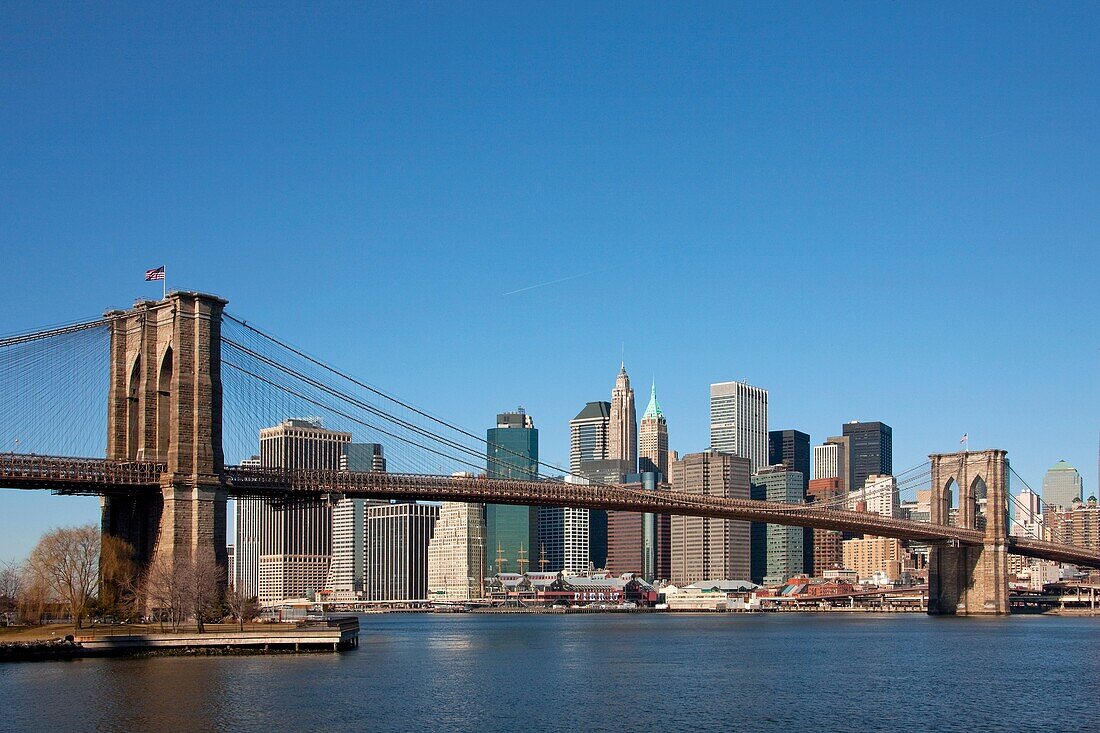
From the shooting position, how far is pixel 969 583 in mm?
122250

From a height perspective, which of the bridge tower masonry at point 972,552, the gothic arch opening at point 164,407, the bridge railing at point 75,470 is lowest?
the bridge tower masonry at point 972,552

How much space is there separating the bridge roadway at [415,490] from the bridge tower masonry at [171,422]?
1.43m

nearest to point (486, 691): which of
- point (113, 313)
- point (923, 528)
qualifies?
point (113, 313)

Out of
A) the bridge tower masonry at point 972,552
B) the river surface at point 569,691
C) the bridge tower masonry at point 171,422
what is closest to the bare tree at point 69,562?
the bridge tower masonry at point 171,422

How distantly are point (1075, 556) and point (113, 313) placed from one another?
293ft

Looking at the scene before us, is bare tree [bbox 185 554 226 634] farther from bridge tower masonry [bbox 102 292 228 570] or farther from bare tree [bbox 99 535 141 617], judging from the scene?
bare tree [bbox 99 535 141 617]

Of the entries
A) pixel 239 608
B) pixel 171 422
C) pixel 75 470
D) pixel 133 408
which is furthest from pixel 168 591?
pixel 133 408

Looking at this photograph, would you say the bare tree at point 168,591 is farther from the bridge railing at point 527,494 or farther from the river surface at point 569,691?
the bridge railing at point 527,494

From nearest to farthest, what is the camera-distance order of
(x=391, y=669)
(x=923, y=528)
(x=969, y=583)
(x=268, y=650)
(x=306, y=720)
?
1. (x=306, y=720)
2. (x=391, y=669)
3. (x=268, y=650)
4. (x=923, y=528)
5. (x=969, y=583)

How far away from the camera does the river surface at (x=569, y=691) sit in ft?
131

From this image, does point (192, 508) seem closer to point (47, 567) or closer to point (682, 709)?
point (47, 567)

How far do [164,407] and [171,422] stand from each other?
4.57ft

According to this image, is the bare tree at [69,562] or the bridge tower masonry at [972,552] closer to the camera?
the bare tree at [69,562]

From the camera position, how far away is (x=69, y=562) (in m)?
66.2
